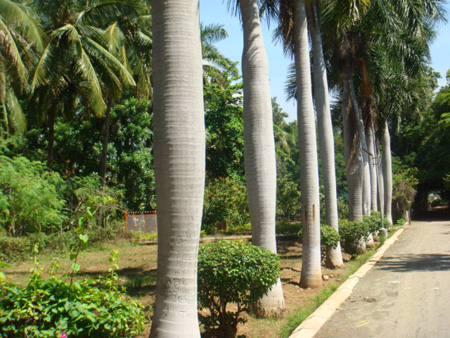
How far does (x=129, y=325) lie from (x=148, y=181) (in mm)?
21307

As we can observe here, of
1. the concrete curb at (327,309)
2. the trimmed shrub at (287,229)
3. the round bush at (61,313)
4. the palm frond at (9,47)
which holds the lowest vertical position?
the concrete curb at (327,309)

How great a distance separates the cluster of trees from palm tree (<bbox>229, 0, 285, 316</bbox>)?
0.02 m

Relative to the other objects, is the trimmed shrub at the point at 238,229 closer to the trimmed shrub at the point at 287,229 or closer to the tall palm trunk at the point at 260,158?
the trimmed shrub at the point at 287,229

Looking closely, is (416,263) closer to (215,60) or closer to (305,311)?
(305,311)

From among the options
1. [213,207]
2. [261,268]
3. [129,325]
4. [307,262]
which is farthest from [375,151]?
[129,325]

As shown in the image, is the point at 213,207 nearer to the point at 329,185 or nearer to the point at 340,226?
the point at 340,226

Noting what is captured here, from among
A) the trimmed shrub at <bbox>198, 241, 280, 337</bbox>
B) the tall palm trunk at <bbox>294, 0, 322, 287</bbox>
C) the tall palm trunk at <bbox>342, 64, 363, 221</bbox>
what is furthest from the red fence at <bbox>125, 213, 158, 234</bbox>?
the trimmed shrub at <bbox>198, 241, 280, 337</bbox>

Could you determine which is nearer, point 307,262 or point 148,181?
point 307,262

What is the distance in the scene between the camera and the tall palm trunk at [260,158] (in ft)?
24.6

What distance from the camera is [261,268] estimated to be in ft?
19.1

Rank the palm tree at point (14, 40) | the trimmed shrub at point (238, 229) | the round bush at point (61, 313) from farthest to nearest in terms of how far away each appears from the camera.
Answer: the trimmed shrub at point (238, 229) < the palm tree at point (14, 40) < the round bush at point (61, 313)

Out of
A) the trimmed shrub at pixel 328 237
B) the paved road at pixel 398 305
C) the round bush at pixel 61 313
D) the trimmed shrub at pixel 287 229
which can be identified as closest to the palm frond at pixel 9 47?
the trimmed shrub at pixel 328 237

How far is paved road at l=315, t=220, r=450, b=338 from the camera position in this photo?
637cm

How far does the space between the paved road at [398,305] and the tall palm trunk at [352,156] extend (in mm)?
3335
